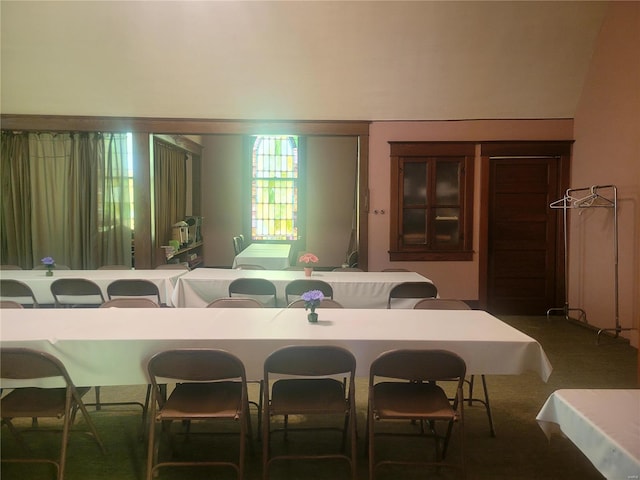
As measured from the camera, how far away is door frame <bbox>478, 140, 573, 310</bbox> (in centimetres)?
611

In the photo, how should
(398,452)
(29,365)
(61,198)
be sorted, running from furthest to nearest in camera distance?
(61,198), (398,452), (29,365)

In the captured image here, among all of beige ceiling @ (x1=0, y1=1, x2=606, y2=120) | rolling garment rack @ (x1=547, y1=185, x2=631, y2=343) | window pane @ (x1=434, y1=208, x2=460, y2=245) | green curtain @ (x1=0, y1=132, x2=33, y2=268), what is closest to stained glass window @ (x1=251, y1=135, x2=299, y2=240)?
beige ceiling @ (x1=0, y1=1, x2=606, y2=120)

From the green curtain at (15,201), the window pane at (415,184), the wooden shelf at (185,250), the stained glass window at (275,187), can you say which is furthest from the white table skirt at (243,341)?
the stained glass window at (275,187)

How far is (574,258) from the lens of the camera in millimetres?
6023

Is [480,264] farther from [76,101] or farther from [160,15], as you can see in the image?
[76,101]

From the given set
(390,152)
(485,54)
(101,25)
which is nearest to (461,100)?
(485,54)

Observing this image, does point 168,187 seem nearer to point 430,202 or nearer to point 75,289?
point 75,289

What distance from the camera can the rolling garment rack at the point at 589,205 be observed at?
4922mm

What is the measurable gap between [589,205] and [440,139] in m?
1.97

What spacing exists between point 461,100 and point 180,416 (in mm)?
5265

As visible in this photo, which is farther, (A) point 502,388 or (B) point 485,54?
(B) point 485,54

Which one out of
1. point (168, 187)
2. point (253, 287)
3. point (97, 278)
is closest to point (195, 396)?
point (253, 287)

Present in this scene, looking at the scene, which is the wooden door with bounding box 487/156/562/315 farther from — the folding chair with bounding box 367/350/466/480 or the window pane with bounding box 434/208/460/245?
the folding chair with bounding box 367/350/466/480

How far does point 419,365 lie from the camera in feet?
7.10
